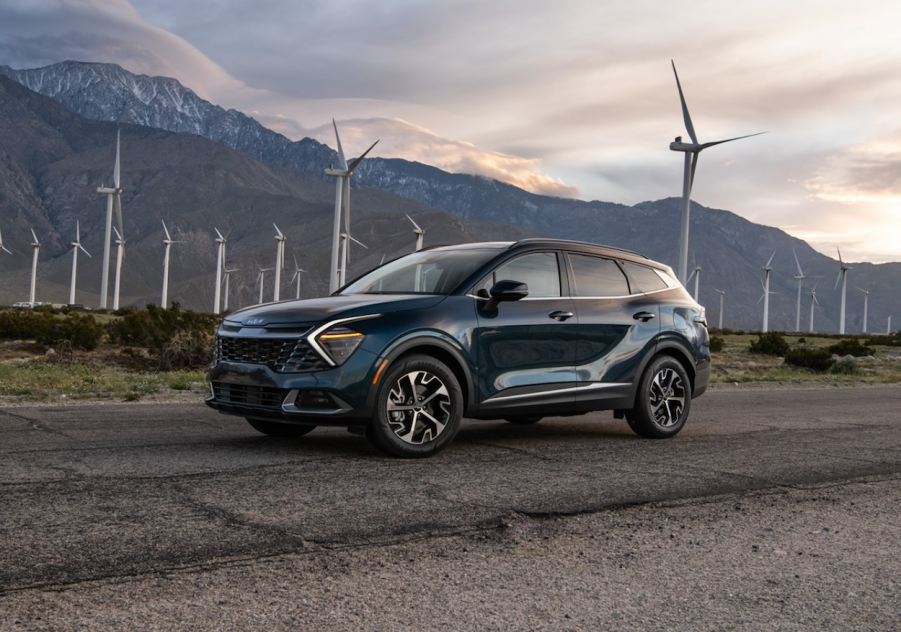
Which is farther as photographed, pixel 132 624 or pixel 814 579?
pixel 814 579

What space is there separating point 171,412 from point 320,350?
4289 mm

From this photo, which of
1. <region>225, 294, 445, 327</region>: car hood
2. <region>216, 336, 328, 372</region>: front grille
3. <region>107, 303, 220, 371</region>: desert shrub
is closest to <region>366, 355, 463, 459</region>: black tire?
<region>225, 294, 445, 327</region>: car hood

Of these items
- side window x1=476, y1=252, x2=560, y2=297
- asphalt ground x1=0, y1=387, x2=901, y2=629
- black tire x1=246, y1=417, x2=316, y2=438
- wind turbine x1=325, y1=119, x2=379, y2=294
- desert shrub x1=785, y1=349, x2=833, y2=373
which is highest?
wind turbine x1=325, y1=119, x2=379, y2=294

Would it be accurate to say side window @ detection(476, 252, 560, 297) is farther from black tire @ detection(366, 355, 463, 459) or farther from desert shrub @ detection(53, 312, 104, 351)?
desert shrub @ detection(53, 312, 104, 351)

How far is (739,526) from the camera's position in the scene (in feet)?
17.3

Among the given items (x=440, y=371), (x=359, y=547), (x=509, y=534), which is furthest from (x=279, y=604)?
(x=440, y=371)

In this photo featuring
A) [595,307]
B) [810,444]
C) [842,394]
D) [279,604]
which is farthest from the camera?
[842,394]

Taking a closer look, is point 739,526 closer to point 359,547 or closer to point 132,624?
point 359,547

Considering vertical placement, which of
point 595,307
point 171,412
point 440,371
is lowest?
point 171,412

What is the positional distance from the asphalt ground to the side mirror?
1271 millimetres

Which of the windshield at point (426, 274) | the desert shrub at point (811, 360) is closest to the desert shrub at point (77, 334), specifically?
the windshield at point (426, 274)

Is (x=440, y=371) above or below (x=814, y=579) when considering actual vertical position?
above

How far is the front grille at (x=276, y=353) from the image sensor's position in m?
6.65

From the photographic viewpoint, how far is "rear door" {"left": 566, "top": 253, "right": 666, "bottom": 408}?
8148mm
